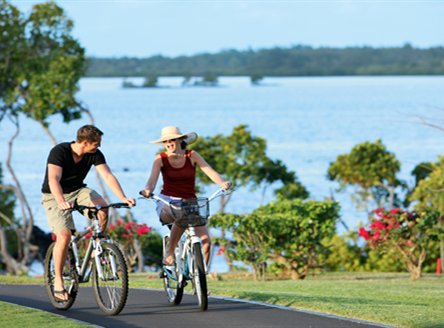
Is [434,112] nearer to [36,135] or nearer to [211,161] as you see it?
[211,161]

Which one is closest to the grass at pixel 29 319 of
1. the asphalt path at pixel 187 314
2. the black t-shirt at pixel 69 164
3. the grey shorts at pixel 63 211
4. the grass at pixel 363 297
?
the asphalt path at pixel 187 314

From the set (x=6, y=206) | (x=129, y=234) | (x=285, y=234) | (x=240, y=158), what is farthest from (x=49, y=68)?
(x=285, y=234)

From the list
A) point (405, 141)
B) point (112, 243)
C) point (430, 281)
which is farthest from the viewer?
point (405, 141)

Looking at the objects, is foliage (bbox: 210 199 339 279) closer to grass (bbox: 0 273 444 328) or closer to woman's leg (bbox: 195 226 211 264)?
grass (bbox: 0 273 444 328)

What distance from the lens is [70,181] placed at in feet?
34.7

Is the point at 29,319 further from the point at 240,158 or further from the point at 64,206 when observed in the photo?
the point at 240,158

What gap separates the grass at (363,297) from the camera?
10.5 metres

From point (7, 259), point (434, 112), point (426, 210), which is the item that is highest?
point (434, 112)

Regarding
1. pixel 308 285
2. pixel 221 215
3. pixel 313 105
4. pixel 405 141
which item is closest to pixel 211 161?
Result: pixel 221 215

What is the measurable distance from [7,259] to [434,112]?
20.3 metres

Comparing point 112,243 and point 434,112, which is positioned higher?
point 434,112

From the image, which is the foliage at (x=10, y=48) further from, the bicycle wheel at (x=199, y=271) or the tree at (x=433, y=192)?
the bicycle wheel at (x=199, y=271)

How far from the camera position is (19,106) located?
35.4 meters

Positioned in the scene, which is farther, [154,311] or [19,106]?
[19,106]
